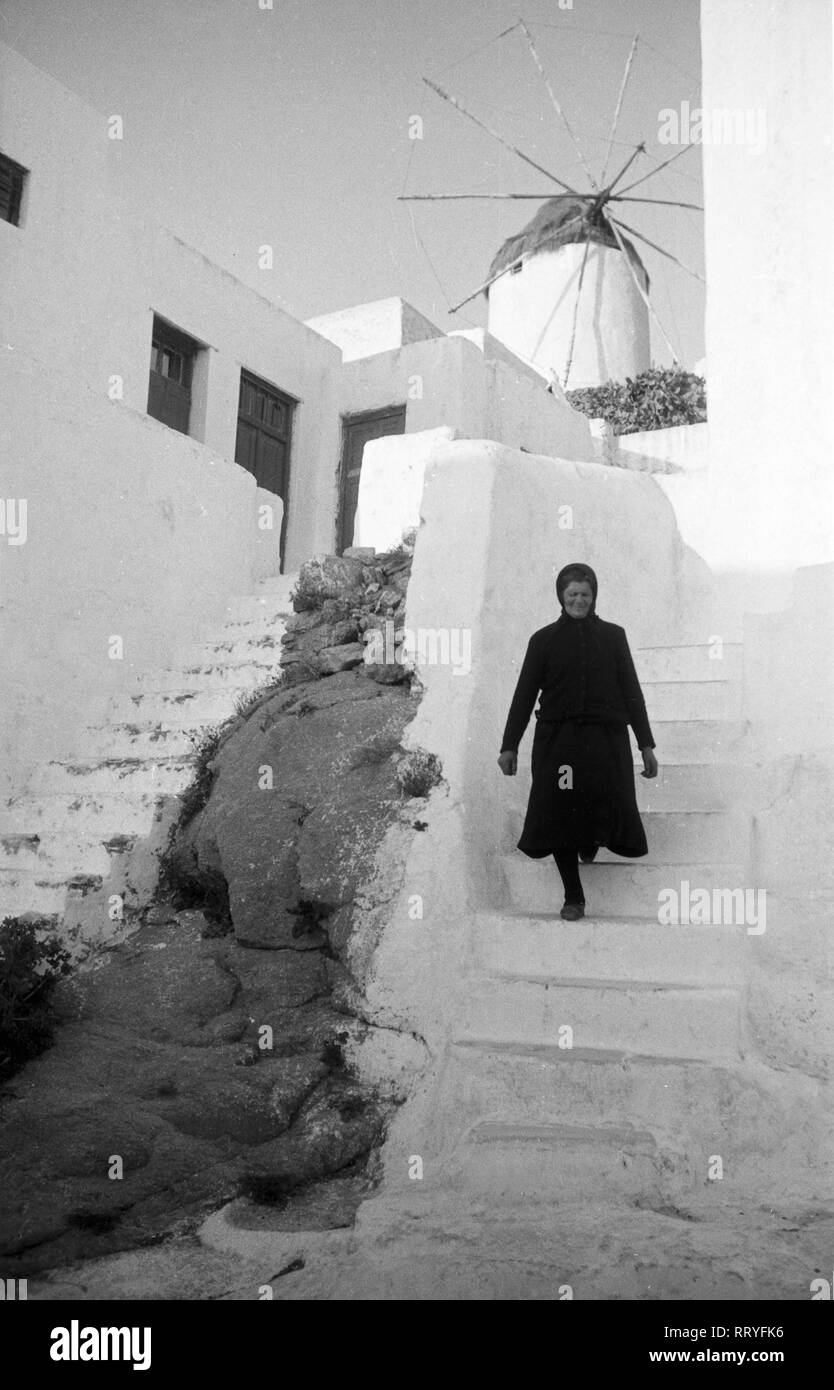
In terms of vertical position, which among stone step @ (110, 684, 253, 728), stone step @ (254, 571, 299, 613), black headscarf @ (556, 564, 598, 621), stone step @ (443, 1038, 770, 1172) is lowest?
stone step @ (443, 1038, 770, 1172)

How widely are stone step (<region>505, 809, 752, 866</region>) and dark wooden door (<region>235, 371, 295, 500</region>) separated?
8730 millimetres

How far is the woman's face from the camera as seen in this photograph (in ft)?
17.0

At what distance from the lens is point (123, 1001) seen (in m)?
4.99

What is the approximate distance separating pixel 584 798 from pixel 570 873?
317 mm

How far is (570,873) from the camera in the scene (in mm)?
4844

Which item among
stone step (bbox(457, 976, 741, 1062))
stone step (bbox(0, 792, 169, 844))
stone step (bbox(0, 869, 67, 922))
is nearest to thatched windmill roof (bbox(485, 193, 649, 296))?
stone step (bbox(0, 792, 169, 844))

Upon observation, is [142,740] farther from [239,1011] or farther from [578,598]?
[578,598]

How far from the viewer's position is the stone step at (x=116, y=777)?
6.54 m

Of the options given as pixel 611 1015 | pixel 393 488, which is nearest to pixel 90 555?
pixel 393 488

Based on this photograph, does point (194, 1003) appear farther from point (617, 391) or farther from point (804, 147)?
point (617, 391)

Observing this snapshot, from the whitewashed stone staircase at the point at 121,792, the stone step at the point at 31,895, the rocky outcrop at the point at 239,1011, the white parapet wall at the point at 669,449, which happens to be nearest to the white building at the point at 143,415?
the whitewashed stone staircase at the point at 121,792

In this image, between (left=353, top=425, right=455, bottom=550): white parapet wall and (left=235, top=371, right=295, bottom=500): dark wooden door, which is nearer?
(left=353, top=425, right=455, bottom=550): white parapet wall

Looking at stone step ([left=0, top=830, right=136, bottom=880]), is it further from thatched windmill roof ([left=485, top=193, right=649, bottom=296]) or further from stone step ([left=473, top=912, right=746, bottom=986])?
thatched windmill roof ([left=485, top=193, right=649, bottom=296])

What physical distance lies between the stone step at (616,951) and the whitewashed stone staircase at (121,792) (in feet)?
7.01
